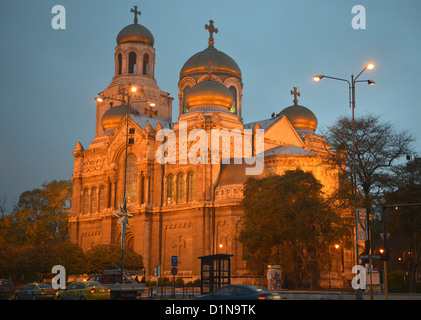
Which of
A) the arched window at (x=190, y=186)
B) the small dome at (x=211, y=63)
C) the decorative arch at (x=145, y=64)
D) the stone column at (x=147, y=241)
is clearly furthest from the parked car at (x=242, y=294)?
the decorative arch at (x=145, y=64)

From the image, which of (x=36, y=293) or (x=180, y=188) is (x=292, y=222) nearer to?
(x=180, y=188)

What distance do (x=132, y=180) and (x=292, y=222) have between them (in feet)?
94.8

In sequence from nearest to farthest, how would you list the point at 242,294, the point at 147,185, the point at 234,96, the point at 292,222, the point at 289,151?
the point at 242,294 → the point at 292,222 → the point at 289,151 → the point at 147,185 → the point at 234,96

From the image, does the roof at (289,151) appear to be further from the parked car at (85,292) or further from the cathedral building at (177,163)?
the parked car at (85,292)

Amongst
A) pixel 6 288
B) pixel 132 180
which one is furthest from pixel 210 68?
pixel 6 288

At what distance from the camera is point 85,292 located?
33.4m

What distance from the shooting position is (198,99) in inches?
2795

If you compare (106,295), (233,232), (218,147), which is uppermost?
(218,147)

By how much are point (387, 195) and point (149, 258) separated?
31.0 meters

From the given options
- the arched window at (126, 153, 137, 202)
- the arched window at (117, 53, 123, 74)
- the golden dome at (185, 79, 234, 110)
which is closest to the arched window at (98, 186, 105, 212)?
the arched window at (126, 153, 137, 202)

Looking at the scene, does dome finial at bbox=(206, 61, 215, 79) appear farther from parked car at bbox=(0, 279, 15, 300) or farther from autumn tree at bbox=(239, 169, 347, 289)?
parked car at bbox=(0, 279, 15, 300)
